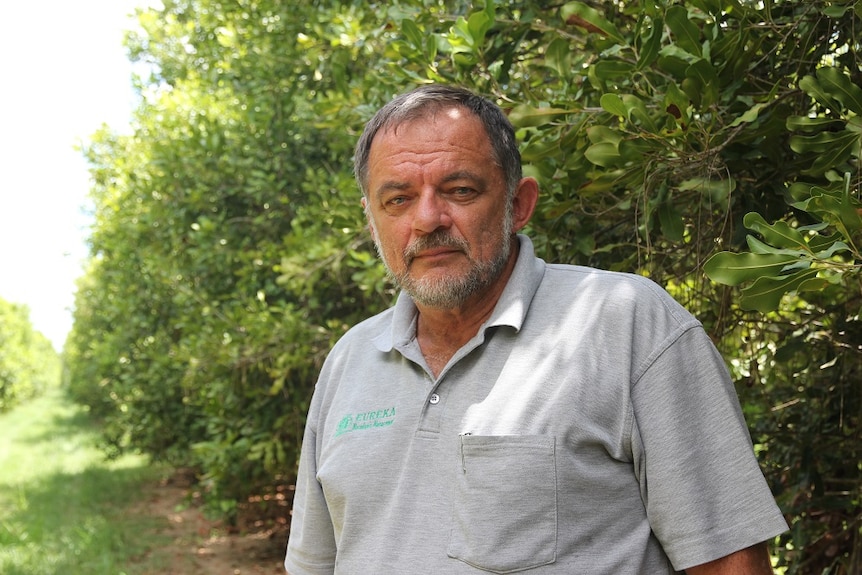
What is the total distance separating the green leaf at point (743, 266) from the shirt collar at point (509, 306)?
19.0 inches

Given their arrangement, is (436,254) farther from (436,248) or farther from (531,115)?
(531,115)

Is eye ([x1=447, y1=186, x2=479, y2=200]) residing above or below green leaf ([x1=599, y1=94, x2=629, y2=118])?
below

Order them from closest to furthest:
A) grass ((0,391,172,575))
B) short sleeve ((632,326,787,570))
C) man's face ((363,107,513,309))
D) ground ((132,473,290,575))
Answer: short sleeve ((632,326,787,570)), man's face ((363,107,513,309)), ground ((132,473,290,575)), grass ((0,391,172,575))

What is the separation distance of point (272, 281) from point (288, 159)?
1250 mm

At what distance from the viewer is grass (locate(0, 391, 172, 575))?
9.73 m

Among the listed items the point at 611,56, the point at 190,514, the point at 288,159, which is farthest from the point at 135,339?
the point at 611,56

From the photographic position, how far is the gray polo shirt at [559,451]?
1.82 m

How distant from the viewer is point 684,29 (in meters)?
2.28

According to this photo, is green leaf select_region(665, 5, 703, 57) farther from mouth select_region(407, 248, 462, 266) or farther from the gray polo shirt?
mouth select_region(407, 248, 462, 266)

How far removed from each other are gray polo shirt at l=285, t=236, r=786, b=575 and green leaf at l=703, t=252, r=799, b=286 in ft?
0.44

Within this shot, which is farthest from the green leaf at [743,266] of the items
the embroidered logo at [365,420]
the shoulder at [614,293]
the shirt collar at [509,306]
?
the embroidered logo at [365,420]

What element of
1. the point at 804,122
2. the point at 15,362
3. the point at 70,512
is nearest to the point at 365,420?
the point at 804,122

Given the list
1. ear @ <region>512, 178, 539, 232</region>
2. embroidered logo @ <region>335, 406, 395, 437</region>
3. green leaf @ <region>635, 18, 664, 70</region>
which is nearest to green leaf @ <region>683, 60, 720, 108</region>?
green leaf @ <region>635, 18, 664, 70</region>

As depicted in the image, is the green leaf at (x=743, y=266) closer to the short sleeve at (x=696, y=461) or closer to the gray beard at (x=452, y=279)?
the short sleeve at (x=696, y=461)
